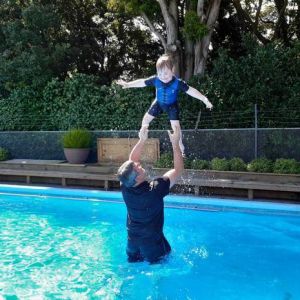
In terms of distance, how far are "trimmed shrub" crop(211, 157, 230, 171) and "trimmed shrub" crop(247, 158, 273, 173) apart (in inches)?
16.4

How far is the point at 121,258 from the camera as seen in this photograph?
215 inches

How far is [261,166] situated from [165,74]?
11.2 feet

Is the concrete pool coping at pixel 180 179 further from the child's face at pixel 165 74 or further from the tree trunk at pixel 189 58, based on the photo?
the tree trunk at pixel 189 58

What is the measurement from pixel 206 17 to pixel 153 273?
815 centimetres

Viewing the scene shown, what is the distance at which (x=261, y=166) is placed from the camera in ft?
26.7

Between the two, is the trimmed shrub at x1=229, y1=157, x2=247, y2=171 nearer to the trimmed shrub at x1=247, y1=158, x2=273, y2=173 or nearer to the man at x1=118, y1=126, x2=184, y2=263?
the trimmed shrub at x1=247, y1=158, x2=273, y2=173

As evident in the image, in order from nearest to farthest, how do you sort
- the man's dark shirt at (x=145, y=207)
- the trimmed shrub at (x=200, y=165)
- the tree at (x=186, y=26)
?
the man's dark shirt at (x=145, y=207), the trimmed shrub at (x=200, y=165), the tree at (x=186, y=26)

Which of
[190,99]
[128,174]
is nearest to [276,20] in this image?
[190,99]

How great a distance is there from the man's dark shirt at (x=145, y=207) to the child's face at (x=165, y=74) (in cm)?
185

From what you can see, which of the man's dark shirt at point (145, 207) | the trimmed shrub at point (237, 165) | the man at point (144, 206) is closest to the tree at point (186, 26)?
the trimmed shrub at point (237, 165)

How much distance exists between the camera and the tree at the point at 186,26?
10.7 m

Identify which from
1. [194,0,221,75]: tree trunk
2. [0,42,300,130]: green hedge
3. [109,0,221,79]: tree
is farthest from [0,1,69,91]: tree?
[194,0,221,75]: tree trunk

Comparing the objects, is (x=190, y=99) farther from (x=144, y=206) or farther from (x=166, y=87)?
(x=144, y=206)

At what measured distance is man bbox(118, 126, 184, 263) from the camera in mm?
3906
